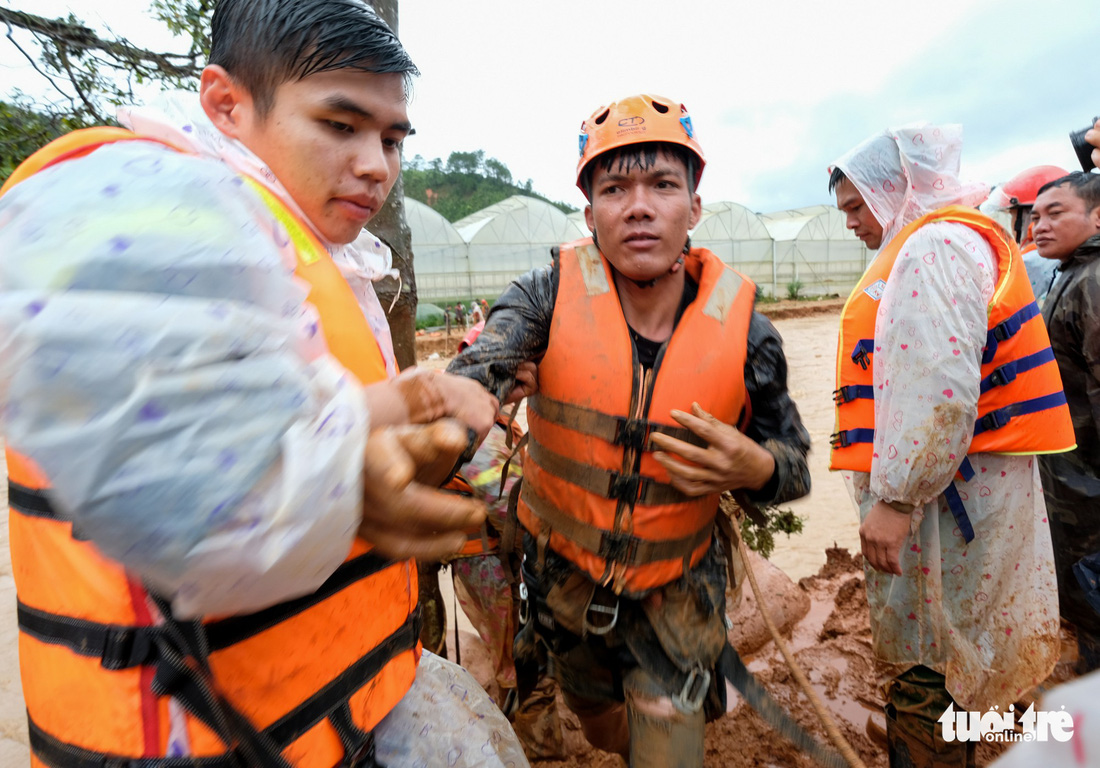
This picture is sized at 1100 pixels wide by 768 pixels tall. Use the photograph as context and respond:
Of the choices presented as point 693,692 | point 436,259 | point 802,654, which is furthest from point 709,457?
point 436,259

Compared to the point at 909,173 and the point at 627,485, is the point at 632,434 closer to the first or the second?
the point at 627,485

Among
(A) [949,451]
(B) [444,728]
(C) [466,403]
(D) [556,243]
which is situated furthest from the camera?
(D) [556,243]

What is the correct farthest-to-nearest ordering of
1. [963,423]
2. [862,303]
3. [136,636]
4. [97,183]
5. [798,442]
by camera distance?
[862,303]
[963,423]
[798,442]
[136,636]
[97,183]

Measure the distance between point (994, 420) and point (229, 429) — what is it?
3.14 meters

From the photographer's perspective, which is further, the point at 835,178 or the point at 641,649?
the point at 835,178

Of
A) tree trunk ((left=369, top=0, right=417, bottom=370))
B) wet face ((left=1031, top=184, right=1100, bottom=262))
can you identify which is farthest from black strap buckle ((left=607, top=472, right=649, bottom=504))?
wet face ((left=1031, top=184, right=1100, bottom=262))

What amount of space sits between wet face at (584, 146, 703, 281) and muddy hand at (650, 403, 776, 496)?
A: 610 millimetres

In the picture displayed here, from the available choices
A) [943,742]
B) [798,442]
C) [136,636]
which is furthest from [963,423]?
[136,636]

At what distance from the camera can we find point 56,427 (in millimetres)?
600

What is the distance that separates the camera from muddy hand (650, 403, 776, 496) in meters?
1.81

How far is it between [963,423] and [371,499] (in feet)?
8.44

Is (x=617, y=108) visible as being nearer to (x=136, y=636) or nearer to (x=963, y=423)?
(x=963, y=423)

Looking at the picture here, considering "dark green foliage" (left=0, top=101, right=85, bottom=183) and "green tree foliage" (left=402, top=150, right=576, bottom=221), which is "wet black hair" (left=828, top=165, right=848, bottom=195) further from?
"green tree foliage" (left=402, top=150, right=576, bottom=221)

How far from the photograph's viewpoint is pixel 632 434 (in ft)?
6.82
